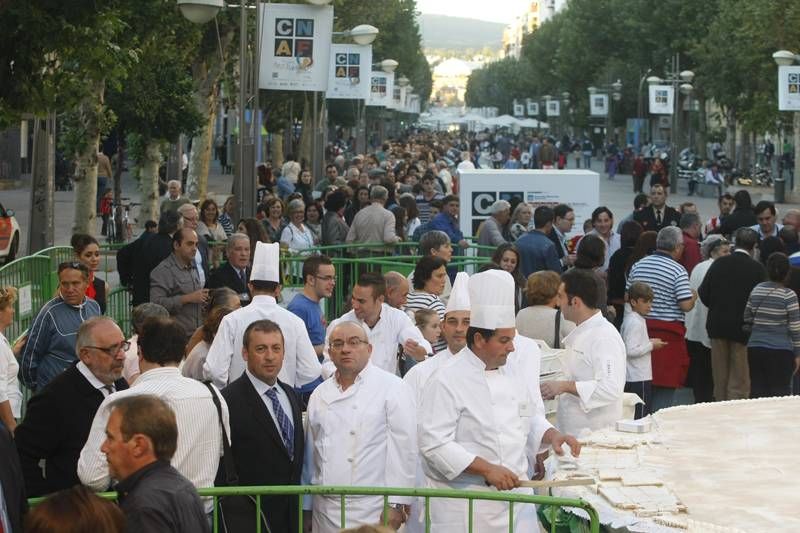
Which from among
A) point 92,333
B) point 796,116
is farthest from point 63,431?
point 796,116

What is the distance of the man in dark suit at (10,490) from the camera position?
6168mm

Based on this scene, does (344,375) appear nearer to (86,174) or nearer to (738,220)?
(738,220)

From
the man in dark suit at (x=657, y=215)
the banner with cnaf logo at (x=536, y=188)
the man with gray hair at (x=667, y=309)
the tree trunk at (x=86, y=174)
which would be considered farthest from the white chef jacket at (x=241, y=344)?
the tree trunk at (x=86, y=174)

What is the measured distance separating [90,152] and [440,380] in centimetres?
1781

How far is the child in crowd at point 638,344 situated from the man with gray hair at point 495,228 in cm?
648

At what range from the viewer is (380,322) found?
10.7 metres

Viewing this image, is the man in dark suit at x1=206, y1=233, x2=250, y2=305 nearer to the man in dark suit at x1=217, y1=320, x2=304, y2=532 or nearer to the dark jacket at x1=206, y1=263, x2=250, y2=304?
the dark jacket at x1=206, y1=263, x2=250, y2=304

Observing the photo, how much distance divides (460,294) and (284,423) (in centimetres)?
146

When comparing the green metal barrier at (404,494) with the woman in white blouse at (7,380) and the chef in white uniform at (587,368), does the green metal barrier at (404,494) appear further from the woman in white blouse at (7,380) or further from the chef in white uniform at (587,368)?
the chef in white uniform at (587,368)

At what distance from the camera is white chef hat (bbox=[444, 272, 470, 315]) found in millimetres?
8602

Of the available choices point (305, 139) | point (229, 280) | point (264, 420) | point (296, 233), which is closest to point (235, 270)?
point (229, 280)

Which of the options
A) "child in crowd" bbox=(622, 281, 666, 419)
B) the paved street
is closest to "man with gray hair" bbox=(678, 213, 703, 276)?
"child in crowd" bbox=(622, 281, 666, 419)

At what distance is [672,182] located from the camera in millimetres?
58250

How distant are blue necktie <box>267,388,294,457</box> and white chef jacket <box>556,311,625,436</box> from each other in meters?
2.23
